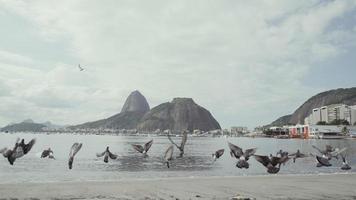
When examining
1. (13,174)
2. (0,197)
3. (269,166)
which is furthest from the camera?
(13,174)

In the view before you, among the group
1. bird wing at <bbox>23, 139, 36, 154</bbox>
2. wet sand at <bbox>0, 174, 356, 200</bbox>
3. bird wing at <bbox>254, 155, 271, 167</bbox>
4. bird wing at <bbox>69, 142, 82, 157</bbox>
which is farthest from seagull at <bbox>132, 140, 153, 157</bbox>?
bird wing at <bbox>254, 155, 271, 167</bbox>

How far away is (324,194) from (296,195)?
1519mm

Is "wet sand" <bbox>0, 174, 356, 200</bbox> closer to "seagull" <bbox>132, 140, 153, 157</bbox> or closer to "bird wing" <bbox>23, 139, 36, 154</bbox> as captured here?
"seagull" <bbox>132, 140, 153, 157</bbox>

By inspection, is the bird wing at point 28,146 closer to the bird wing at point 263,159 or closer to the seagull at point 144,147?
the seagull at point 144,147

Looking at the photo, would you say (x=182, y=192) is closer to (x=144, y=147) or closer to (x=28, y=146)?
(x=144, y=147)

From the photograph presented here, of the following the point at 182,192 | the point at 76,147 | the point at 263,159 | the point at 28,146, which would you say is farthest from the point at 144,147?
the point at 263,159

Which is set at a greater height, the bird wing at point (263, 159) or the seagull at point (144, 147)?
the seagull at point (144, 147)

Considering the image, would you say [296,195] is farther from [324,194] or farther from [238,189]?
[238,189]

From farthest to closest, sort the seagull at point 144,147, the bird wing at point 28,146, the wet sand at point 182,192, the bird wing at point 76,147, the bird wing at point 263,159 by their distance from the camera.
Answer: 1. the bird wing at point 263,159
2. the bird wing at point 76,147
3. the bird wing at point 28,146
4. the seagull at point 144,147
5. the wet sand at point 182,192

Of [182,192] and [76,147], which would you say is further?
[76,147]

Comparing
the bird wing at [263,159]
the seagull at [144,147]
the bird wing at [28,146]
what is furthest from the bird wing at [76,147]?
the bird wing at [263,159]

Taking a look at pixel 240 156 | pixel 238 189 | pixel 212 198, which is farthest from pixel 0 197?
pixel 240 156

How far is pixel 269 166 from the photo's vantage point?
116 ft

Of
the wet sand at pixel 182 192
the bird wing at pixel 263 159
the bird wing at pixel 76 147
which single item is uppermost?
the bird wing at pixel 76 147
